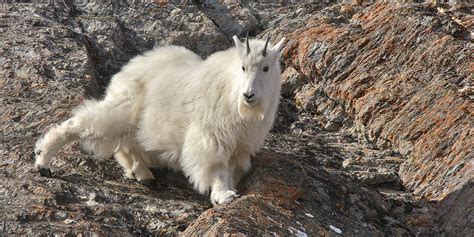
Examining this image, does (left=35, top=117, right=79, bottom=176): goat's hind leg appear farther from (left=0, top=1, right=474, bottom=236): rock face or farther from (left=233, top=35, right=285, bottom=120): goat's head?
(left=233, top=35, right=285, bottom=120): goat's head

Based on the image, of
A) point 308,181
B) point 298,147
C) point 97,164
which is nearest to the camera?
point 308,181

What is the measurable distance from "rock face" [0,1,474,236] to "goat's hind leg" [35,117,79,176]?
0.47 ft

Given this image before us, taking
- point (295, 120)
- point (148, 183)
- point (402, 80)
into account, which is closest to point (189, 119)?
point (148, 183)

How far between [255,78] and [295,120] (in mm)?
2829

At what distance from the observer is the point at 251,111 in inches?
313

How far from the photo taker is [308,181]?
805 centimetres

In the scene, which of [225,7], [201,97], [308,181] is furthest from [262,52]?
[225,7]

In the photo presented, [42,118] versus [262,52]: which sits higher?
[262,52]

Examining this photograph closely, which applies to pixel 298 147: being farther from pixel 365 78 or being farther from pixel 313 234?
pixel 313 234

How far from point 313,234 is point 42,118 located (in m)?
4.10

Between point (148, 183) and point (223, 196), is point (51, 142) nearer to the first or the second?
point (148, 183)

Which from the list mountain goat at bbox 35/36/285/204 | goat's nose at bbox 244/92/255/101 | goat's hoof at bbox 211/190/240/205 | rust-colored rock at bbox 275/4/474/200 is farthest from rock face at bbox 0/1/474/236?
goat's nose at bbox 244/92/255/101

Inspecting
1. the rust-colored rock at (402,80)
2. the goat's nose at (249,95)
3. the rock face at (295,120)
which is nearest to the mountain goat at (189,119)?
the goat's nose at (249,95)

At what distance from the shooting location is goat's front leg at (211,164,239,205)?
763 centimetres
